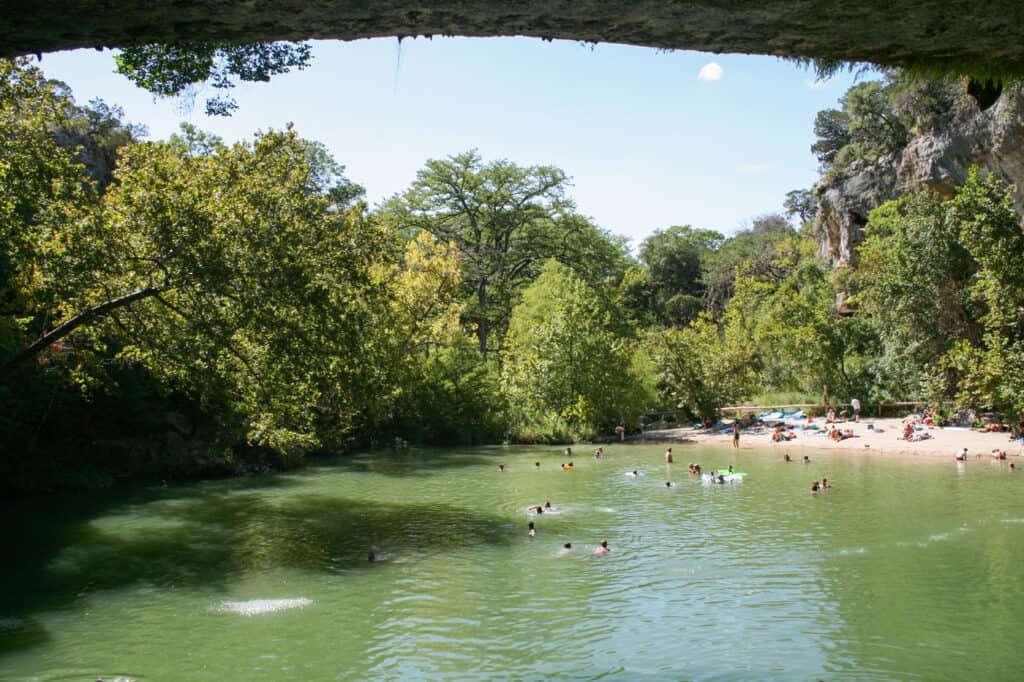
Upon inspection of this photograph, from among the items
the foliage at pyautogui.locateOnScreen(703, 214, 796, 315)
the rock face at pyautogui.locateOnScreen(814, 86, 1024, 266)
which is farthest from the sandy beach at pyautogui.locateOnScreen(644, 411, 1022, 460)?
the foliage at pyautogui.locateOnScreen(703, 214, 796, 315)

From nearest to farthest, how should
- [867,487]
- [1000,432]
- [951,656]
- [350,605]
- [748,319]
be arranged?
[951,656]
[350,605]
[867,487]
[1000,432]
[748,319]

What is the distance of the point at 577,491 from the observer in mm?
23891

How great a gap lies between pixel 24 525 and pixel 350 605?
11.4 m

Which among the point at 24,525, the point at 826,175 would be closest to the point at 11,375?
the point at 24,525

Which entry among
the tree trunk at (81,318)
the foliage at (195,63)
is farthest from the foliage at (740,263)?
the foliage at (195,63)

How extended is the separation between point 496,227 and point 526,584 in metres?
34.9

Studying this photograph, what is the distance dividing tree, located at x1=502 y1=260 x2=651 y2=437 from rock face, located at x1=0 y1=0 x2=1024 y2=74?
35.6 meters

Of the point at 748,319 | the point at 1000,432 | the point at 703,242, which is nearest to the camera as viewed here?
the point at 1000,432

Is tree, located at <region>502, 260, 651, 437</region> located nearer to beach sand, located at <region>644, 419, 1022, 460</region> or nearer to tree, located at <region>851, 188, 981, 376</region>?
beach sand, located at <region>644, 419, 1022, 460</region>

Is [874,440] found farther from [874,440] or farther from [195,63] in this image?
[195,63]

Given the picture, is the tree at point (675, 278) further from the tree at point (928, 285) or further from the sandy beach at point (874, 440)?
the tree at point (928, 285)

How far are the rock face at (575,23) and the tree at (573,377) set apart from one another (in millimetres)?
35563

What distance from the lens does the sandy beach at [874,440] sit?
92.3ft

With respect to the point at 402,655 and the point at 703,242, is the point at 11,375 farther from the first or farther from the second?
the point at 703,242
